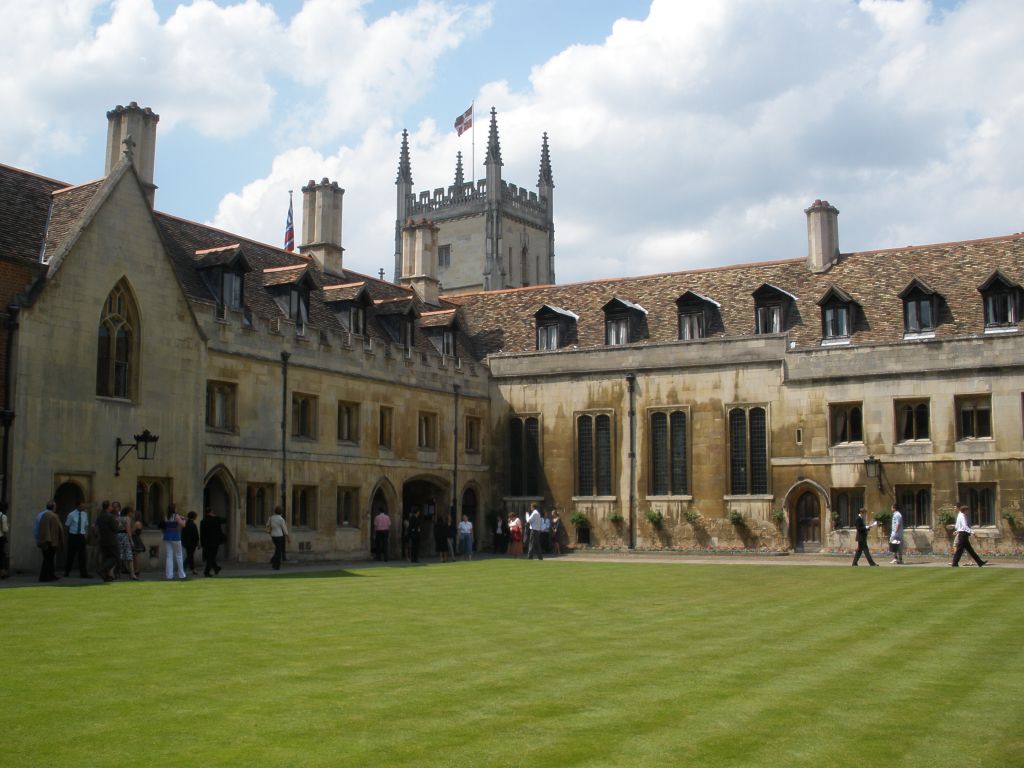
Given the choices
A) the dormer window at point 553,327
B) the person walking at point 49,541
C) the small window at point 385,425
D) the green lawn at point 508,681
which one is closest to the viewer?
the green lawn at point 508,681

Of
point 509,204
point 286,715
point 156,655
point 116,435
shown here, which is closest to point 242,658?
point 156,655

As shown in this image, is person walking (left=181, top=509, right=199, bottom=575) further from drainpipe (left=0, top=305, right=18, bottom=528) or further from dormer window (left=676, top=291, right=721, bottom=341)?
dormer window (left=676, top=291, right=721, bottom=341)

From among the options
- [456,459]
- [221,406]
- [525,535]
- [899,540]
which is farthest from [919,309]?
[221,406]

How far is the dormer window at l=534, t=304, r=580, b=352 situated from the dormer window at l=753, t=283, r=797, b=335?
6870 mm

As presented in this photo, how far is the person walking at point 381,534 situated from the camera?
34.2 metres

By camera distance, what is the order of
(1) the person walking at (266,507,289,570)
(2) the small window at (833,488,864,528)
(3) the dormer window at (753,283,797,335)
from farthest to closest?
(3) the dormer window at (753,283,797,335) < (2) the small window at (833,488,864,528) < (1) the person walking at (266,507,289,570)

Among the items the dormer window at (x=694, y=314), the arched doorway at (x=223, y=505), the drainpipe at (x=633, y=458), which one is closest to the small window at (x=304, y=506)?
the arched doorway at (x=223, y=505)

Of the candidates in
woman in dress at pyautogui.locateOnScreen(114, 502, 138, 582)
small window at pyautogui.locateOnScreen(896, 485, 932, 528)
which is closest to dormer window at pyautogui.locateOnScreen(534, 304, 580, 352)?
small window at pyautogui.locateOnScreen(896, 485, 932, 528)

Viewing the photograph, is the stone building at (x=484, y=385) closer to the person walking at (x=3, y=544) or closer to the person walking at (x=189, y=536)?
the person walking at (x=3, y=544)

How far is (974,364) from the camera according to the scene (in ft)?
113

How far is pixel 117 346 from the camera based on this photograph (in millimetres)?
26469

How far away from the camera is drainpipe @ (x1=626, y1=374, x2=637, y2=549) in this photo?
3900 cm

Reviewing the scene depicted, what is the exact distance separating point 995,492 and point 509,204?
62.3m

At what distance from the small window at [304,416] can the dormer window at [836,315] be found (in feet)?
54.0
